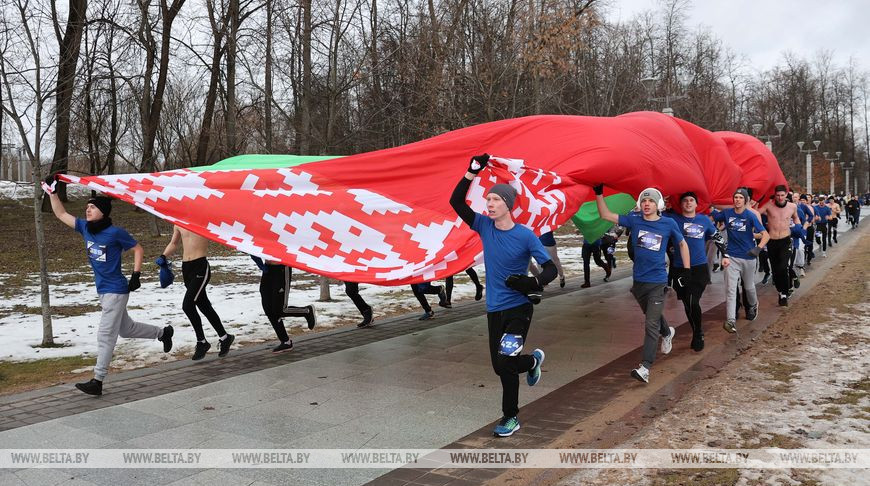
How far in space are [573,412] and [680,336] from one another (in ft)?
13.2

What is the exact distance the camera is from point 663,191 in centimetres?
779

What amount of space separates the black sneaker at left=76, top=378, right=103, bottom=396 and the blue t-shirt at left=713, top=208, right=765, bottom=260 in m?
8.31

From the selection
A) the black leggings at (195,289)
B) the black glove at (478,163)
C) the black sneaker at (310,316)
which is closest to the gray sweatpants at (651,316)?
the black glove at (478,163)

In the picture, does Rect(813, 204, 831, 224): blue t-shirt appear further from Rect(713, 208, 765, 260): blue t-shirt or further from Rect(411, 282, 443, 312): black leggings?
Rect(411, 282, 443, 312): black leggings

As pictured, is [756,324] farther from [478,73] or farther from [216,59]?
[216,59]

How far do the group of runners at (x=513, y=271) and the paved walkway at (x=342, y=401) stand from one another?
1.13 feet

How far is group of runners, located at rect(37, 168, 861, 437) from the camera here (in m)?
4.88

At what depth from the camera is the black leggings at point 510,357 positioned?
16.0ft

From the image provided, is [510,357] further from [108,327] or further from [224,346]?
[224,346]

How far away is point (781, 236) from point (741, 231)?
2525 millimetres

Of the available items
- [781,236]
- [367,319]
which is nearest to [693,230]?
[781,236]

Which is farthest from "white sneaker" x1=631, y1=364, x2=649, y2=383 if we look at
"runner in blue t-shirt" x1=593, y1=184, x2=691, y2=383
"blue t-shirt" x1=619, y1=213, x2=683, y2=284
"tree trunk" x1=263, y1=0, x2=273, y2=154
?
"tree trunk" x1=263, y1=0, x2=273, y2=154

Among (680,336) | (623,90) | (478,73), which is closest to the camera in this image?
(680,336)

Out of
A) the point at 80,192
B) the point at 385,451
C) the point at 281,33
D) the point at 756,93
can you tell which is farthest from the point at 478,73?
the point at 756,93
